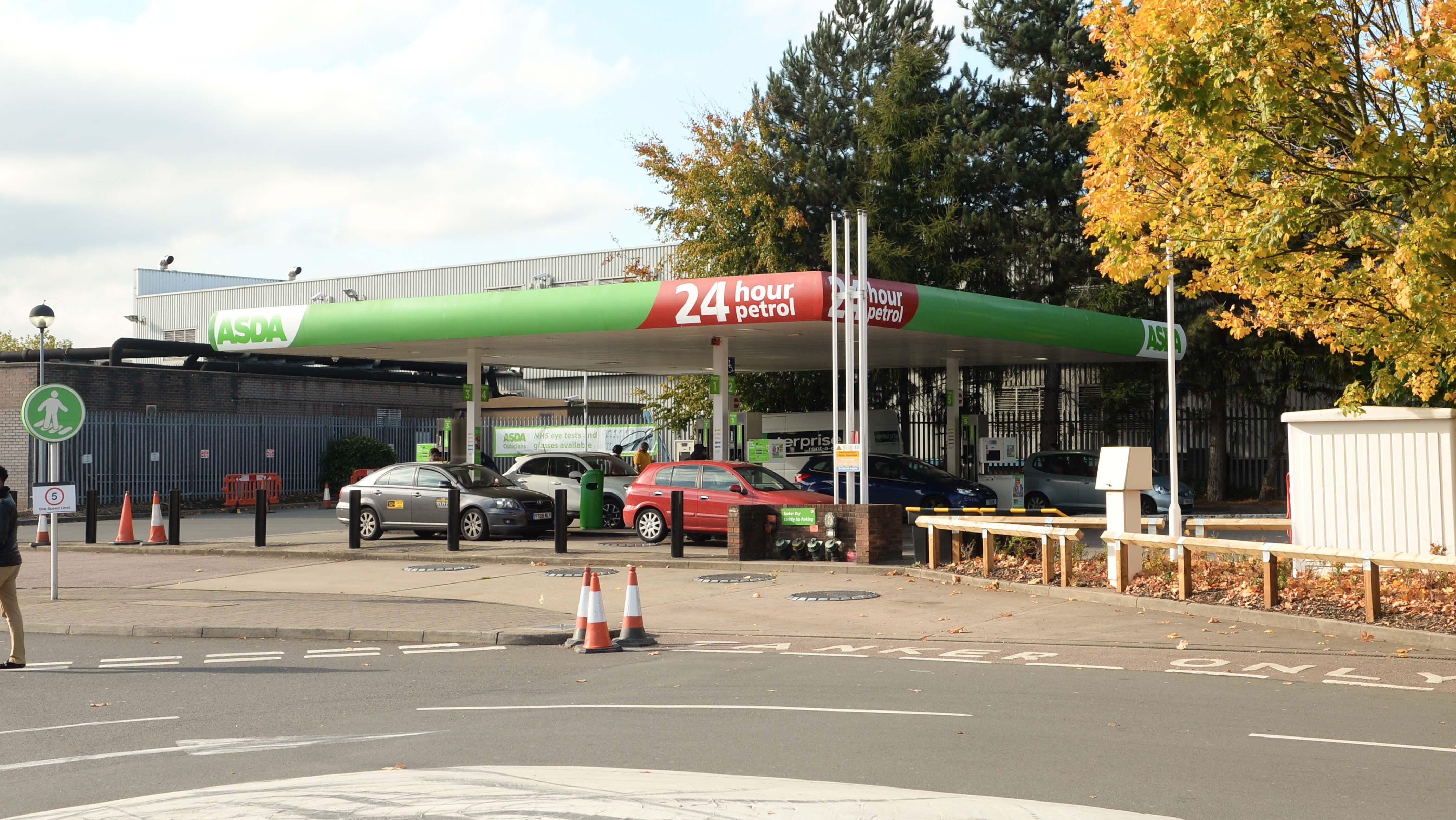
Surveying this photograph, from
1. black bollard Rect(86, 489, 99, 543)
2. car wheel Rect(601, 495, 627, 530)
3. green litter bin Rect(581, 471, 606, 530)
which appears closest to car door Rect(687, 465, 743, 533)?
green litter bin Rect(581, 471, 606, 530)

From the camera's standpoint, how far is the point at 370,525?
78.2ft

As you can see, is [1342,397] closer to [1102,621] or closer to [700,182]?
[1102,621]

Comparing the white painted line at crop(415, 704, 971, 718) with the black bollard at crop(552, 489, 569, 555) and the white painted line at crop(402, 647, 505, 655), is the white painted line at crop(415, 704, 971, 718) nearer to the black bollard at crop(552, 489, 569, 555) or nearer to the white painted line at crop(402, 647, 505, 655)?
the white painted line at crop(402, 647, 505, 655)

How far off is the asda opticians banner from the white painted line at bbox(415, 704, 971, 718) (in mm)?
25601

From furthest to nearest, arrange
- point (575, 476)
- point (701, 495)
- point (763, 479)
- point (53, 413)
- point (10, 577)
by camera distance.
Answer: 1. point (575, 476)
2. point (701, 495)
3. point (763, 479)
4. point (53, 413)
5. point (10, 577)

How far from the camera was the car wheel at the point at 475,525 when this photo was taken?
74.5 ft

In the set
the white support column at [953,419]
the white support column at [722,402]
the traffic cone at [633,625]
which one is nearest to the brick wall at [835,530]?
the white support column at [722,402]

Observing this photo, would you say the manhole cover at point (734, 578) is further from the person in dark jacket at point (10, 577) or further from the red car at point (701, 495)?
the person in dark jacket at point (10, 577)

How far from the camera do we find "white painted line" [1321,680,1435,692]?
9320mm

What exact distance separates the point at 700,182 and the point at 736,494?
58.2 ft

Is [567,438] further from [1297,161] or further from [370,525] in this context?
[1297,161]

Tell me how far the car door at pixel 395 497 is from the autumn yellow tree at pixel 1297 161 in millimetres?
13734

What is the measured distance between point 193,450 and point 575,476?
56.1 feet

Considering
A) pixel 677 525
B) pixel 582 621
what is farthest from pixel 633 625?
pixel 677 525
